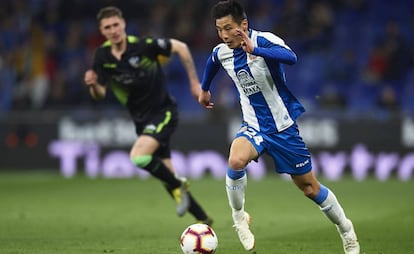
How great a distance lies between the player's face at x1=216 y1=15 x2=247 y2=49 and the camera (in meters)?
7.36

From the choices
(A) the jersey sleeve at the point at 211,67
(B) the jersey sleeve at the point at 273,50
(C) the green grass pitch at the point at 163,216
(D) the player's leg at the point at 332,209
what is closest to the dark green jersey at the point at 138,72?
(C) the green grass pitch at the point at 163,216

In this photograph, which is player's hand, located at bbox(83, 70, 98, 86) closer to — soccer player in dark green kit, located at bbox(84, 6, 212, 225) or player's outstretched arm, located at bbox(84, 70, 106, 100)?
player's outstretched arm, located at bbox(84, 70, 106, 100)

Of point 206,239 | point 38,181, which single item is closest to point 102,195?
point 38,181

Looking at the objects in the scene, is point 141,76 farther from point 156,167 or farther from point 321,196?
point 321,196

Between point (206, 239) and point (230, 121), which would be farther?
point (230, 121)

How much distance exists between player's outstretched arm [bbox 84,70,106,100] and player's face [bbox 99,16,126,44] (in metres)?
0.54

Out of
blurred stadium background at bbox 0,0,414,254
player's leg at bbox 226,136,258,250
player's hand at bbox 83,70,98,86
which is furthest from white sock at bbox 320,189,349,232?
player's hand at bbox 83,70,98,86

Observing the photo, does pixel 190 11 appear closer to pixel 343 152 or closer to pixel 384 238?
pixel 343 152

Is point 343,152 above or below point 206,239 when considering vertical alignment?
below

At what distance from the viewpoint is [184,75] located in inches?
843

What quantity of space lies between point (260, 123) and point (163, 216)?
4195 mm

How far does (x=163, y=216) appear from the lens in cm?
1158

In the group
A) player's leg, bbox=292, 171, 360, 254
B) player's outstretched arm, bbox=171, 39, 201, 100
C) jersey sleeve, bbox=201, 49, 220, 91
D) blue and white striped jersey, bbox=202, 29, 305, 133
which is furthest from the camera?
player's outstretched arm, bbox=171, 39, 201, 100

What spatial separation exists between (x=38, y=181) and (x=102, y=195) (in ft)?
9.76
